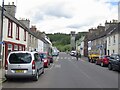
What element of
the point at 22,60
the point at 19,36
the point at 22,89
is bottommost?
the point at 22,89

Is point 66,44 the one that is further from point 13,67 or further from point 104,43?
point 13,67

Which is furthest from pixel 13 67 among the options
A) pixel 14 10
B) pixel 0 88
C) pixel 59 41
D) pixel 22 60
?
pixel 59 41

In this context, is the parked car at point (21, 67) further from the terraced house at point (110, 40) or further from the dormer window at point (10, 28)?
the terraced house at point (110, 40)

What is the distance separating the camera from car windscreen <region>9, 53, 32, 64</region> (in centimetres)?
1500

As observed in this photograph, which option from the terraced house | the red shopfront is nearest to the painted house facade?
the terraced house

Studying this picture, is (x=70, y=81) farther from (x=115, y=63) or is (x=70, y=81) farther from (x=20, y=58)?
→ (x=115, y=63)

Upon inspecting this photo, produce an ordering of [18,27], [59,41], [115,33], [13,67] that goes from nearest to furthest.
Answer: [13,67] → [18,27] → [115,33] → [59,41]

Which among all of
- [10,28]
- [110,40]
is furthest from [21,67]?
[110,40]

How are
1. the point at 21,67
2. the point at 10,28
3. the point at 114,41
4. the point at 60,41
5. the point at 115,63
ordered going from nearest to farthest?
the point at 21,67 → the point at 115,63 → the point at 10,28 → the point at 114,41 → the point at 60,41

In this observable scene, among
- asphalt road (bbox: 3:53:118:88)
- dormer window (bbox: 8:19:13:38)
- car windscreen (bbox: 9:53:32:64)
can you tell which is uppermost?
dormer window (bbox: 8:19:13:38)

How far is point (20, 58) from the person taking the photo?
15.1m

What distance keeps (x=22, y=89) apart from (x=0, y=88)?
1102mm

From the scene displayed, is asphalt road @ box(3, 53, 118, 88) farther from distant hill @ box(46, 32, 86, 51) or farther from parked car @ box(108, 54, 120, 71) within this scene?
distant hill @ box(46, 32, 86, 51)

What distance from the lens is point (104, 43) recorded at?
53.2 metres
